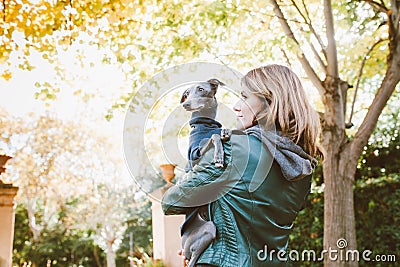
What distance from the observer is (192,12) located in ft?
19.0

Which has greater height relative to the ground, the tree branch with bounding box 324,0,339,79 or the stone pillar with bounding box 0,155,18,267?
the tree branch with bounding box 324,0,339,79

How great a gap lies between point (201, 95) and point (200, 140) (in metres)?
0.17

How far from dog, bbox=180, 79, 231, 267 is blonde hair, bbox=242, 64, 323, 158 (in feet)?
0.51

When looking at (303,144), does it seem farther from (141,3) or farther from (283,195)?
(141,3)

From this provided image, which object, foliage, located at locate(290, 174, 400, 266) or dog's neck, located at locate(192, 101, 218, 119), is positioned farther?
foliage, located at locate(290, 174, 400, 266)

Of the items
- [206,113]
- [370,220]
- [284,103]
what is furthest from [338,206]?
[284,103]

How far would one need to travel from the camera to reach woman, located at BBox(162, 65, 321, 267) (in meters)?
1.32

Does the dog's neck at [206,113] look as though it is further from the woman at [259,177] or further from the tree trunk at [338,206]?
the tree trunk at [338,206]

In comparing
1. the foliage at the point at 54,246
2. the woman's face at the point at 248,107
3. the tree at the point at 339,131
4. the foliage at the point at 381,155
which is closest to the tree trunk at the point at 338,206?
the tree at the point at 339,131

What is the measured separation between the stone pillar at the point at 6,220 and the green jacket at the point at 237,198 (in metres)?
5.25

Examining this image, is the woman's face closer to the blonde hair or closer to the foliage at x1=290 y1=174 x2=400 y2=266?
the blonde hair

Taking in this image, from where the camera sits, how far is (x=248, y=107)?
145cm

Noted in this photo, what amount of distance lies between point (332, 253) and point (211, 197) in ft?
12.9

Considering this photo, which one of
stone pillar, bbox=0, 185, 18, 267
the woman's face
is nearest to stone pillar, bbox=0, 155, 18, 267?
stone pillar, bbox=0, 185, 18, 267
